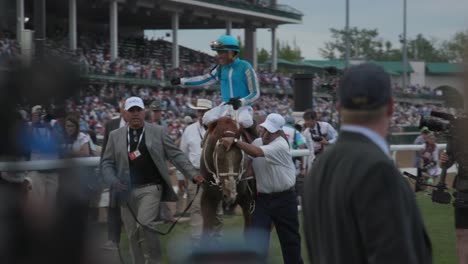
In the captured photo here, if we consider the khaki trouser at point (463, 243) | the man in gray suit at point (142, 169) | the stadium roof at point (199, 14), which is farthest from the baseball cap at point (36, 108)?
the stadium roof at point (199, 14)

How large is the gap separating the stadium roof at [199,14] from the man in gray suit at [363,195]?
152ft

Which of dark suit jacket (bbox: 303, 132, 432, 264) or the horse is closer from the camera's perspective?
dark suit jacket (bbox: 303, 132, 432, 264)

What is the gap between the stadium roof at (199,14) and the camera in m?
53.5

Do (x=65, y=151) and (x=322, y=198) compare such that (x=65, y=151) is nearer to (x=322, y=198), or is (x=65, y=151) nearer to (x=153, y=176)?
(x=322, y=198)

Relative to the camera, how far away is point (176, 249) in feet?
5.01

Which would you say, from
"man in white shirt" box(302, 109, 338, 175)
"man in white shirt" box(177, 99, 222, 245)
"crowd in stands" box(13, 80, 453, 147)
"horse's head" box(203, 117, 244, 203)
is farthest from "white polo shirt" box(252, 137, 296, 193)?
"crowd in stands" box(13, 80, 453, 147)

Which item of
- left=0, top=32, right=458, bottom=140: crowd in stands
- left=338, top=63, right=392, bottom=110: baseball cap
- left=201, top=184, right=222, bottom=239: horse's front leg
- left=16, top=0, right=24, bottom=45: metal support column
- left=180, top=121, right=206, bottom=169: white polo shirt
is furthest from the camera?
left=0, top=32, right=458, bottom=140: crowd in stands

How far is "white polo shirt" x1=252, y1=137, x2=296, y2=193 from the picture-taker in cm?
921

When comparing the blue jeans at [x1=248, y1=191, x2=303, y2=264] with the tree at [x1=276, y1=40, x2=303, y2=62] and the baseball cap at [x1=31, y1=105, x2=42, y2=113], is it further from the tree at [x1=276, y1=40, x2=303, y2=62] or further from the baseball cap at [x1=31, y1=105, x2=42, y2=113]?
the tree at [x1=276, y1=40, x2=303, y2=62]

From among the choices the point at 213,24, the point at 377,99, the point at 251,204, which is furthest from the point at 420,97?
the point at 377,99

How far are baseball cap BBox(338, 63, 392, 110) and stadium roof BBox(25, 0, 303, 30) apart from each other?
4641 centimetres

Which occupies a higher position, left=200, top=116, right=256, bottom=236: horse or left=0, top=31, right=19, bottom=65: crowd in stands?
left=0, top=31, right=19, bottom=65: crowd in stands

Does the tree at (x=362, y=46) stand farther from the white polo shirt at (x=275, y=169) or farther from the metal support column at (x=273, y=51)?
the white polo shirt at (x=275, y=169)

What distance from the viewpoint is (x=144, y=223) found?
925 centimetres
